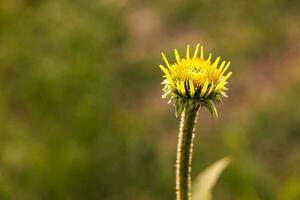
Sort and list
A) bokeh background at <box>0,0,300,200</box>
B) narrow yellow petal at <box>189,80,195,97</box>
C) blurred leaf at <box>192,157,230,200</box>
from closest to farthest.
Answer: narrow yellow petal at <box>189,80,195,97</box> < blurred leaf at <box>192,157,230,200</box> < bokeh background at <box>0,0,300,200</box>

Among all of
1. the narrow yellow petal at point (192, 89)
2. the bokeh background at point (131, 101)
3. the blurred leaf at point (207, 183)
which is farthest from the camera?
the bokeh background at point (131, 101)

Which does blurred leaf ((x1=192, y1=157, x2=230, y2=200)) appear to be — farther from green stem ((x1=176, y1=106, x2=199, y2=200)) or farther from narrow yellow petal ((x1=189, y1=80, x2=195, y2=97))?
narrow yellow petal ((x1=189, y1=80, x2=195, y2=97))

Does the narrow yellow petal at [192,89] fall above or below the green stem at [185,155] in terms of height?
above

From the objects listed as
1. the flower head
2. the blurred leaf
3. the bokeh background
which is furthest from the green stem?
the bokeh background

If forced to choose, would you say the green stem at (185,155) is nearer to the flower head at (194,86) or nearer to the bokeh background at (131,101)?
the flower head at (194,86)

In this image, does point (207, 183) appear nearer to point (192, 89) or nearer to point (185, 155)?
A: point (185, 155)

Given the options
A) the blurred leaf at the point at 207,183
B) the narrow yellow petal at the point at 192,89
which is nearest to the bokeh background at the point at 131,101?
the blurred leaf at the point at 207,183

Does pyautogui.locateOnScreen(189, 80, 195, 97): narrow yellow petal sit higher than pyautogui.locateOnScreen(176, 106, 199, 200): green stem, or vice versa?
pyautogui.locateOnScreen(189, 80, 195, 97): narrow yellow petal

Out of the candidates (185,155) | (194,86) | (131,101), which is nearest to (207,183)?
(185,155)
